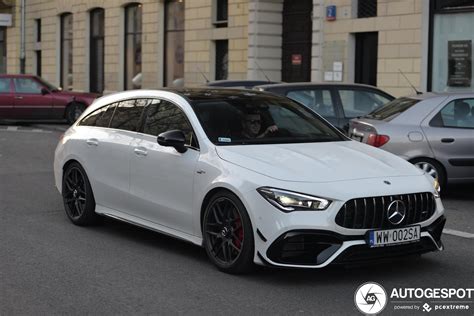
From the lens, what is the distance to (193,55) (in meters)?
26.9

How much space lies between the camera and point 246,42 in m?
24.6

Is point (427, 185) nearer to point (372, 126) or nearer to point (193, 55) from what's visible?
point (372, 126)

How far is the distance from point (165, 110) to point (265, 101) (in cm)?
95

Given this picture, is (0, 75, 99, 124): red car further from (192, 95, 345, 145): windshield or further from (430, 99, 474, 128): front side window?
(192, 95, 345, 145): windshield

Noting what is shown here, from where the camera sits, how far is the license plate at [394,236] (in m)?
5.87

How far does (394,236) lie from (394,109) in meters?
5.11

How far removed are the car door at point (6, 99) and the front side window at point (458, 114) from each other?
15.4 meters

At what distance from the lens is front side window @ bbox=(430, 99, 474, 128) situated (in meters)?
10.5

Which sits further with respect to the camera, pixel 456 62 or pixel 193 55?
pixel 193 55

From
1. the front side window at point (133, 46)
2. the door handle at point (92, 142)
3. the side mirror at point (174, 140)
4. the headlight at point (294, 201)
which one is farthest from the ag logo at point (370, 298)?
the front side window at point (133, 46)

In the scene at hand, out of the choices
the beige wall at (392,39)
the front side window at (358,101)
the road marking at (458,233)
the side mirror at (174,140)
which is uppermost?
the beige wall at (392,39)

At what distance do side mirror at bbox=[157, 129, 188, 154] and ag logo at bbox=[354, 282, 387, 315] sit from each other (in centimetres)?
196

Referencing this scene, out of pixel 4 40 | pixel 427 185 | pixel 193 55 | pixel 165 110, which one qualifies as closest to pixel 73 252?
pixel 165 110

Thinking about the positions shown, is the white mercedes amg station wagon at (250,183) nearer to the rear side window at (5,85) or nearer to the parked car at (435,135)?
the parked car at (435,135)
